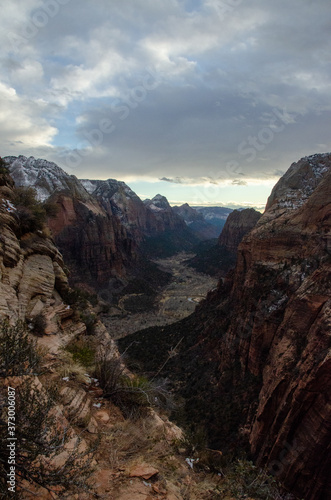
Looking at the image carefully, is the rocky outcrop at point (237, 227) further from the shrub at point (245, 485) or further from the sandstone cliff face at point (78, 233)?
the shrub at point (245, 485)

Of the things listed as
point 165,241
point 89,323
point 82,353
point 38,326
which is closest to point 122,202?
point 165,241

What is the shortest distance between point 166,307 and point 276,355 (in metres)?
43.7

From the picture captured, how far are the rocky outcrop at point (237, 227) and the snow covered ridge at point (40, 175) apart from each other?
223 feet

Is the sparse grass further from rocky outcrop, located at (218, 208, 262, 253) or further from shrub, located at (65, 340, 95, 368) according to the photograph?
rocky outcrop, located at (218, 208, 262, 253)

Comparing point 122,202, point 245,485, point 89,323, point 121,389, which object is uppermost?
point 122,202

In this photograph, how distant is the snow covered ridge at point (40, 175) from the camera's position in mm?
74331

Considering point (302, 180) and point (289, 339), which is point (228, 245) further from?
point (289, 339)

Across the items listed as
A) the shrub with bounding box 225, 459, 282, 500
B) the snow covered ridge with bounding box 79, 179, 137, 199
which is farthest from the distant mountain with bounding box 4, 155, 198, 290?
the snow covered ridge with bounding box 79, 179, 137, 199

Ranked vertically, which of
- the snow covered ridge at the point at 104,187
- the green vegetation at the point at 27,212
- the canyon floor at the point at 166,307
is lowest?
the canyon floor at the point at 166,307

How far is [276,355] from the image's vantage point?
16562 mm

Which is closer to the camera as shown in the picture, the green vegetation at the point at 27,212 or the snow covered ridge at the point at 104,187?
the green vegetation at the point at 27,212

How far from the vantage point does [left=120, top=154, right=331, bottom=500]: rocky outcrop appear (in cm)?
1148

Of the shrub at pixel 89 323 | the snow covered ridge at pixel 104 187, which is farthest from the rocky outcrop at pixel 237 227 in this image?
the shrub at pixel 89 323

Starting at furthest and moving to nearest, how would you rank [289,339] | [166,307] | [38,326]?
[166,307], [289,339], [38,326]
